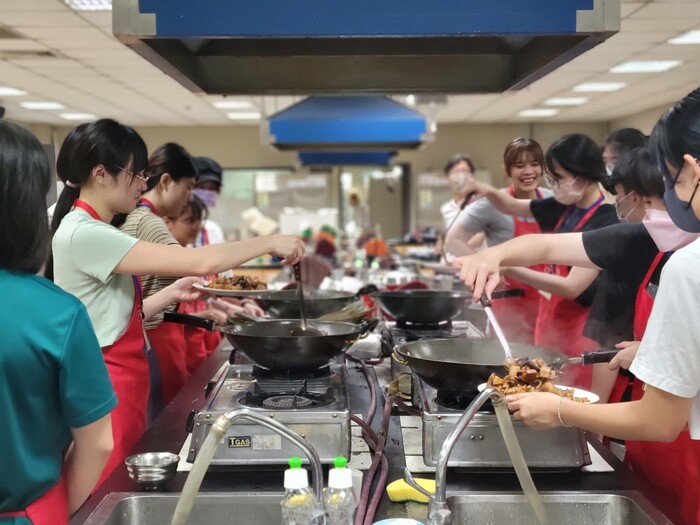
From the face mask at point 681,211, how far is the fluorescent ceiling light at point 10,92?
31.2 ft

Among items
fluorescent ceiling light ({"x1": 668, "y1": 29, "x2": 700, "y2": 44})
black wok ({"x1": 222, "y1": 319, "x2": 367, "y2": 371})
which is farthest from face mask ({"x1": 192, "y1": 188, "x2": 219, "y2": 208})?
fluorescent ceiling light ({"x1": 668, "y1": 29, "x2": 700, "y2": 44})

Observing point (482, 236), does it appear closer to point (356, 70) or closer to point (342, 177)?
point (356, 70)

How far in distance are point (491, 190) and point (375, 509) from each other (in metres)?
1.76

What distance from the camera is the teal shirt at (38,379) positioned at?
123 cm

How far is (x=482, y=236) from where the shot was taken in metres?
3.44

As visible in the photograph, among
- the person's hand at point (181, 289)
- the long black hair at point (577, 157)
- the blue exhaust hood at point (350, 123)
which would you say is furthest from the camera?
the blue exhaust hood at point (350, 123)

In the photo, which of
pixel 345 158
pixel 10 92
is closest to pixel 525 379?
pixel 345 158

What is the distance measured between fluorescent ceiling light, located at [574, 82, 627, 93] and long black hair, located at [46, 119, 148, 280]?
8251 mm

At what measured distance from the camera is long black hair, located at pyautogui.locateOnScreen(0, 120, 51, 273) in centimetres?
124

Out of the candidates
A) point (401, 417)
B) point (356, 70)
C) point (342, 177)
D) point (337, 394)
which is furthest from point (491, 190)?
point (342, 177)

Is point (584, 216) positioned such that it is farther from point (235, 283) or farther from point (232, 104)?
point (232, 104)

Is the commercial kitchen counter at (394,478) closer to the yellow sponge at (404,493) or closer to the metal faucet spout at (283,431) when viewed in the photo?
the yellow sponge at (404,493)

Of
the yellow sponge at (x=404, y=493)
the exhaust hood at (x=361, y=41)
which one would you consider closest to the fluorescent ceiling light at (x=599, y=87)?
the exhaust hood at (x=361, y=41)

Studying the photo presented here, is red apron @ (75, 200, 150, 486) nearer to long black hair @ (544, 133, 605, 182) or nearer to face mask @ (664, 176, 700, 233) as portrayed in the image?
long black hair @ (544, 133, 605, 182)
